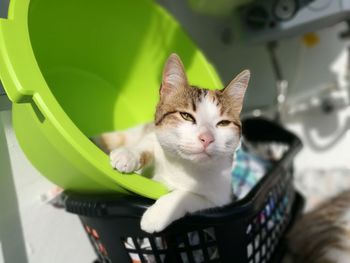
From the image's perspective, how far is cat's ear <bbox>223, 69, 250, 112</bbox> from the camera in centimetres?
56

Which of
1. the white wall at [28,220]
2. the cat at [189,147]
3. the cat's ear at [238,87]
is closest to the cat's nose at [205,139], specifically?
the cat at [189,147]

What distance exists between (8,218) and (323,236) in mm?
724

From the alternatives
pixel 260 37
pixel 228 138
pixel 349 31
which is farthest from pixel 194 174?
pixel 349 31

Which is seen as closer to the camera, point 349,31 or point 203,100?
point 203,100

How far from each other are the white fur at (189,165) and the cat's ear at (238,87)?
0.04 metres

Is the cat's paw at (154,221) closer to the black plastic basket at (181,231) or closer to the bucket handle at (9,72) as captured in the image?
the black plastic basket at (181,231)

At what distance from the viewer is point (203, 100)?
57cm

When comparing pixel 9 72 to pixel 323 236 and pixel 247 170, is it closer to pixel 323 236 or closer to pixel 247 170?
pixel 247 170

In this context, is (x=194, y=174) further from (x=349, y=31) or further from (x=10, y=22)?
(x=349, y=31)

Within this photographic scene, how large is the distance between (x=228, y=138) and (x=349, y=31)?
2.46ft

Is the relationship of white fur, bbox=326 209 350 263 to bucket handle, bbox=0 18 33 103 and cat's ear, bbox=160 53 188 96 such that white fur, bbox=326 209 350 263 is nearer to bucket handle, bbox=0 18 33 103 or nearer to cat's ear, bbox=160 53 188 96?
cat's ear, bbox=160 53 188 96

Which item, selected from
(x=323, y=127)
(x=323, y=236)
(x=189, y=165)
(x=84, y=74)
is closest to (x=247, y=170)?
(x=323, y=236)

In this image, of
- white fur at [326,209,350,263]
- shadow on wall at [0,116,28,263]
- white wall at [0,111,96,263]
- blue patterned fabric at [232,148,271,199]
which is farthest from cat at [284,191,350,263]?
shadow on wall at [0,116,28,263]

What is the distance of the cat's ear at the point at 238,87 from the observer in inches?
22.2
